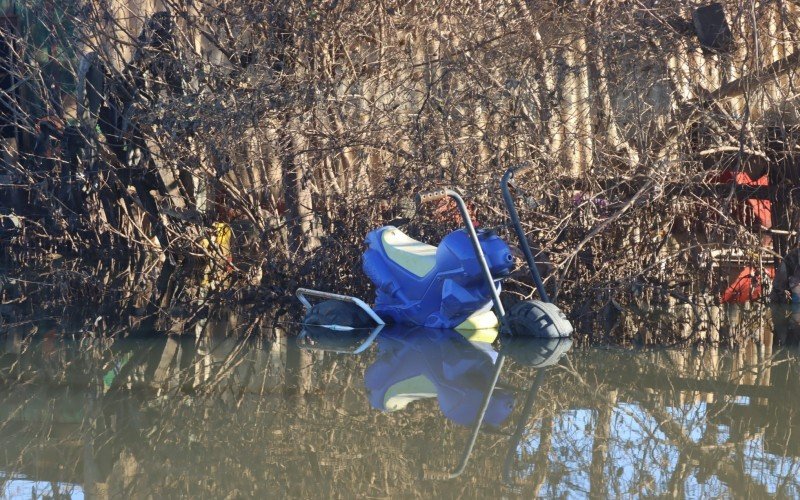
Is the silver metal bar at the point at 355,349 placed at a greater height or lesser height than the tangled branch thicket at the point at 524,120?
lesser

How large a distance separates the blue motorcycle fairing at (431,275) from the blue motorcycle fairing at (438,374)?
0.64ft

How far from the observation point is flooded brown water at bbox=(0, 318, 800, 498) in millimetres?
3387

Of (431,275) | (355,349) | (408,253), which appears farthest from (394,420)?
(408,253)

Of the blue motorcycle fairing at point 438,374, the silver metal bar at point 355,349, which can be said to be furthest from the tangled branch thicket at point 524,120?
the blue motorcycle fairing at point 438,374

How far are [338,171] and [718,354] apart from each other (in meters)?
3.97

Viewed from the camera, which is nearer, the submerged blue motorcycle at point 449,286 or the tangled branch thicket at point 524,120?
the submerged blue motorcycle at point 449,286

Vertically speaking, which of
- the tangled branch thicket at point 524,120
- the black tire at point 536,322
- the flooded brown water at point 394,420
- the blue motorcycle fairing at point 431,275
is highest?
the tangled branch thicket at point 524,120

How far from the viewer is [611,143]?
25.9ft

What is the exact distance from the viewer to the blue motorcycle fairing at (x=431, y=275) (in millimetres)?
6418

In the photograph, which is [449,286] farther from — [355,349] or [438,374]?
[438,374]

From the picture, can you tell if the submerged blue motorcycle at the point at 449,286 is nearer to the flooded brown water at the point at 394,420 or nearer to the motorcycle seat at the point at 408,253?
the motorcycle seat at the point at 408,253

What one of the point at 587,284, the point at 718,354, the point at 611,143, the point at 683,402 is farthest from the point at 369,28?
the point at 683,402

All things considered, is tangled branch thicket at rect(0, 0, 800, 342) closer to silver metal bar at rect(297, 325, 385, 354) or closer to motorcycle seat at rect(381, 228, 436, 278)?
motorcycle seat at rect(381, 228, 436, 278)

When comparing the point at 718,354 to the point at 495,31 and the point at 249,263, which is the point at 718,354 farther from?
the point at 249,263
